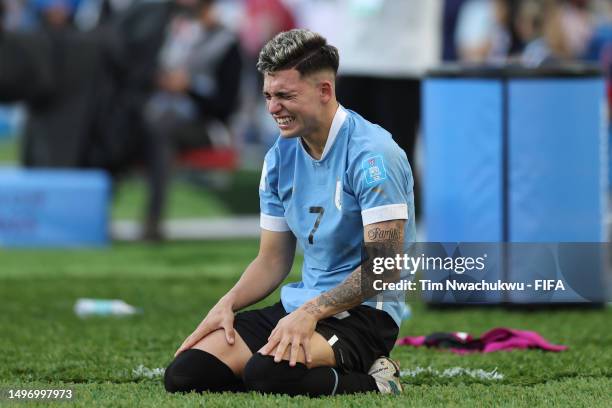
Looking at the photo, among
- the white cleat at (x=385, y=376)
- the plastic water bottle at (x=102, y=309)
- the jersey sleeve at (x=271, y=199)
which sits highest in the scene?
the jersey sleeve at (x=271, y=199)

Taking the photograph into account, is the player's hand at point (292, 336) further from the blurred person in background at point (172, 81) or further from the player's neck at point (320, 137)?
the blurred person in background at point (172, 81)

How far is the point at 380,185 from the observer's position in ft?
15.3

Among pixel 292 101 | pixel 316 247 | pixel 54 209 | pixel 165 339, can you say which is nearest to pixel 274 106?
pixel 292 101

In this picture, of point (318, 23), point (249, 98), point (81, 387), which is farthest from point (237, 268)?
point (249, 98)

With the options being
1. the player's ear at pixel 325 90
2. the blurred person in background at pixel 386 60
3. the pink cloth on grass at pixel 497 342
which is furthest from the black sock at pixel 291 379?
the blurred person in background at pixel 386 60

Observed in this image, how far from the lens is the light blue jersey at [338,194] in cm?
469

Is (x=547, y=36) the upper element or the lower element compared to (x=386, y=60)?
upper

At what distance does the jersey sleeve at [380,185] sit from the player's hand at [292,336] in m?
0.36

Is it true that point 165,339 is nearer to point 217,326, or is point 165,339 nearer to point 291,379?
point 217,326

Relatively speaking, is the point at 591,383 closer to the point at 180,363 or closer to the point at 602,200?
the point at 180,363

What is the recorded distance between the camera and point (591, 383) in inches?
203

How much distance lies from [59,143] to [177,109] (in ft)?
3.12

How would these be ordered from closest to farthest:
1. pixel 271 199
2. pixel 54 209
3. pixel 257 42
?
pixel 271 199, pixel 54 209, pixel 257 42

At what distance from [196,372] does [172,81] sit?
6727mm
